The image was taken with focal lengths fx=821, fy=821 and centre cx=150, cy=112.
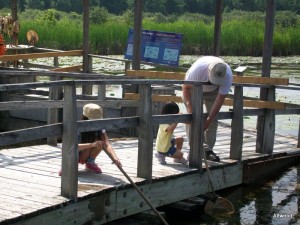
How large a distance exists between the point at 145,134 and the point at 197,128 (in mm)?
945

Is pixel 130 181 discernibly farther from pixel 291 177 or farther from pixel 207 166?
pixel 291 177

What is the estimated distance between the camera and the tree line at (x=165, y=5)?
69.3 metres

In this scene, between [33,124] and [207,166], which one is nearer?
[207,166]

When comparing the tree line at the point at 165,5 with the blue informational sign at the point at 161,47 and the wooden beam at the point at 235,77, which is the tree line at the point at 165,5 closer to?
the blue informational sign at the point at 161,47

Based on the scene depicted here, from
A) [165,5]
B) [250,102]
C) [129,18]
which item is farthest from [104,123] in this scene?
[165,5]

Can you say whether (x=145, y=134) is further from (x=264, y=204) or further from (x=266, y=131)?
(x=266, y=131)

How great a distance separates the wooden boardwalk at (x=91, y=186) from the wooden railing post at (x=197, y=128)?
14cm

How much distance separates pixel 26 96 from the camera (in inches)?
519

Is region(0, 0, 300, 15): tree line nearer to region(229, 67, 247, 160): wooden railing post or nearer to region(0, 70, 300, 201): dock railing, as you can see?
region(229, 67, 247, 160): wooden railing post

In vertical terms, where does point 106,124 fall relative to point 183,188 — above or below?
above

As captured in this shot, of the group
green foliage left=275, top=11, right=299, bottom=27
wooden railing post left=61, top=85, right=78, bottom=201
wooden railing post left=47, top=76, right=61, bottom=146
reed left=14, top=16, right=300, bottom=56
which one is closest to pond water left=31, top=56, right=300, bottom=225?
wooden railing post left=61, top=85, right=78, bottom=201

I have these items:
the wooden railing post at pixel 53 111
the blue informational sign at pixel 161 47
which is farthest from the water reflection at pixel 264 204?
the blue informational sign at pixel 161 47

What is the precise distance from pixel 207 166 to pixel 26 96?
545 cm

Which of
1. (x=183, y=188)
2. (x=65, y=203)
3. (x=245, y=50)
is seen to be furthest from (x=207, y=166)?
(x=245, y=50)
